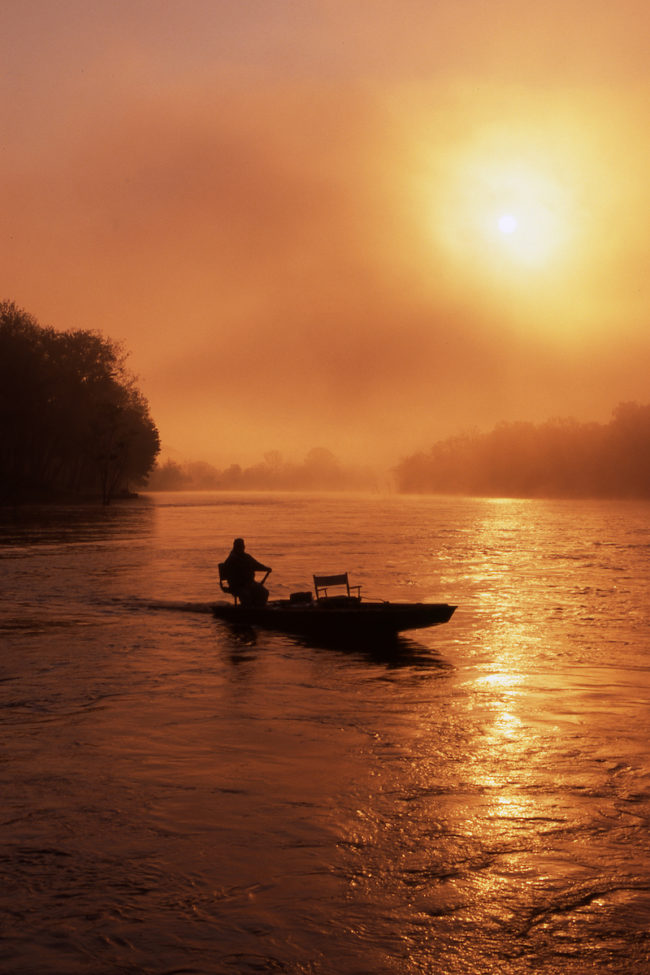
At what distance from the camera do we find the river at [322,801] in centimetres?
686

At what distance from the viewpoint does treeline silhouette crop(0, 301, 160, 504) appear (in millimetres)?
82188

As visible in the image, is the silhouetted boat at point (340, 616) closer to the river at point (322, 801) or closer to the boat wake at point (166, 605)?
the river at point (322, 801)

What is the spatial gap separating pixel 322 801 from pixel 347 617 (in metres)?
9.99

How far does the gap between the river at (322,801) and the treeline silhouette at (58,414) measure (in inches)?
2465

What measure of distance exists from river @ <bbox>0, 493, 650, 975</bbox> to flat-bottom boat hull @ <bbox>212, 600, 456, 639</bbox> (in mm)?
550

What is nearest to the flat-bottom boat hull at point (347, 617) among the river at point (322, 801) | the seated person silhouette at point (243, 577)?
the seated person silhouette at point (243, 577)

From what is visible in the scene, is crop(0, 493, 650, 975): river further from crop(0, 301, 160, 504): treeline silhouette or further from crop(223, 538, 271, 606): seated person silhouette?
crop(0, 301, 160, 504): treeline silhouette

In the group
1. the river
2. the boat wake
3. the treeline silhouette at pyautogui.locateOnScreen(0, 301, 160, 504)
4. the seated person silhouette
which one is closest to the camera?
the river

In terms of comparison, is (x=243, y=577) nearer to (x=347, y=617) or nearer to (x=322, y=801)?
(x=347, y=617)

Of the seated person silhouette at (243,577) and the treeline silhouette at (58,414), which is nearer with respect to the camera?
the seated person silhouette at (243,577)

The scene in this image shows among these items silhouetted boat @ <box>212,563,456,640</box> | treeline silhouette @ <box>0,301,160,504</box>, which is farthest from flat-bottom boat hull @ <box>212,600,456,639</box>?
treeline silhouette @ <box>0,301,160,504</box>

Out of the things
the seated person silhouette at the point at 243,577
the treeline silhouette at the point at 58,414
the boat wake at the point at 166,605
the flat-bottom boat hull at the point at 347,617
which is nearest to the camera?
the flat-bottom boat hull at the point at 347,617

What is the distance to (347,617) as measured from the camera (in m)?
20.0

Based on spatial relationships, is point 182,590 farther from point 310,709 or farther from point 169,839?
point 169,839
